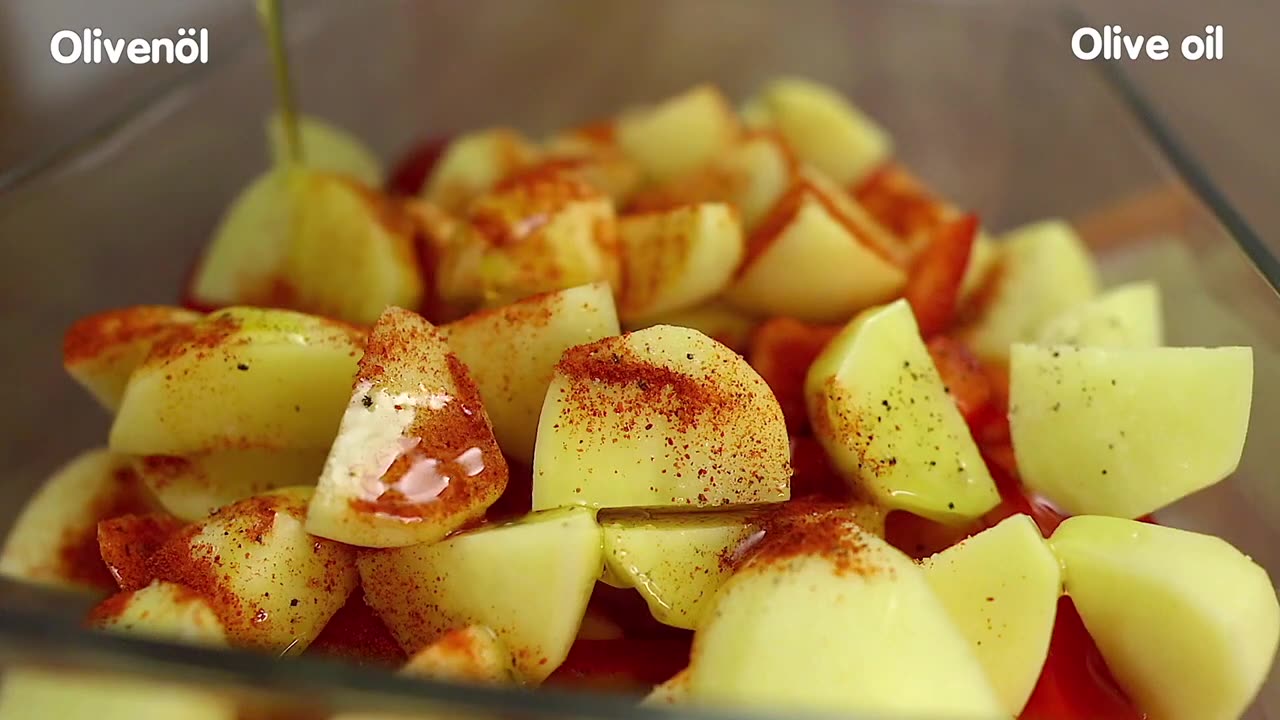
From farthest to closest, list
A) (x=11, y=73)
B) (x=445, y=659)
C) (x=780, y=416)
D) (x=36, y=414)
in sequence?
(x=11, y=73) < (x=36, y=414) < (x=780, y=416) < (x=445, y=659)

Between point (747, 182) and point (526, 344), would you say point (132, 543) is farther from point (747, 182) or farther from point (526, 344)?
point (747, 182)

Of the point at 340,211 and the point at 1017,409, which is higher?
the point at 340,211

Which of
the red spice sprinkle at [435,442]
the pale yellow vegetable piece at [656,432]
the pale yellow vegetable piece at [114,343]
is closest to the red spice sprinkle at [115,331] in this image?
the pale yellow vegetable piece at [114,343]

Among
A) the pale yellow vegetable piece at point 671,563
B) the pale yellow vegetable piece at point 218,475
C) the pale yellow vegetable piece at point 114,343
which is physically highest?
the pale yellow vegetable piece at point 114,343

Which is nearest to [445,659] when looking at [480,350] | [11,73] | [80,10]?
[480,350]

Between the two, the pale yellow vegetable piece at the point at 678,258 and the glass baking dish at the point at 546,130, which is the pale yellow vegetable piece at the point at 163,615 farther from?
the pale yellow vegetable piece at the point at 678,258

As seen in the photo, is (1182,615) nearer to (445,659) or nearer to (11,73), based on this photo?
(445,659)

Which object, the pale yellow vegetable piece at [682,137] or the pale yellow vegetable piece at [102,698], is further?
the pale yellow vegetable piece at [682,137]

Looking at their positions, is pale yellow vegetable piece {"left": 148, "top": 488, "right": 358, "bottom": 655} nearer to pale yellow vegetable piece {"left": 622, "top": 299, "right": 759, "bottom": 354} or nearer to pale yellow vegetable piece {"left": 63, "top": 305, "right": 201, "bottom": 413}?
pale yellow vegetable piece {"left": 63, "top": 305, "right": 201, "bottom": 413}
